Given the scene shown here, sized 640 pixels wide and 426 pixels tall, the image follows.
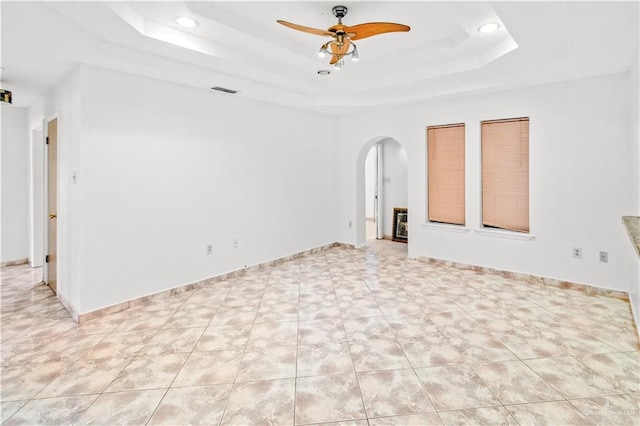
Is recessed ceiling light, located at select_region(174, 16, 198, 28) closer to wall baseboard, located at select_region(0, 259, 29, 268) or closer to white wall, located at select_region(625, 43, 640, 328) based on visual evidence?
white wall, located at select_region(625, 43, 640, 328)

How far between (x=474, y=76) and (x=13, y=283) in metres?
6.27

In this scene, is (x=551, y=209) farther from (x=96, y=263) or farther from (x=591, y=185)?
(x=96, y=263)

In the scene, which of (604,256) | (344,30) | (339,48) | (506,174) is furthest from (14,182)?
(604,256)

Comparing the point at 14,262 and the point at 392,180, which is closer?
the point at 14,262

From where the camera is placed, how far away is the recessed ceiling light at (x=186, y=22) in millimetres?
2791

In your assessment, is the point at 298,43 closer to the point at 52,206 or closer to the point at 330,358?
the point at 330,358

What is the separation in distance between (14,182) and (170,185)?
3170mm

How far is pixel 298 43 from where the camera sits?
3580 mm

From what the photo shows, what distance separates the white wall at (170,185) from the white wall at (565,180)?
7.74 feet

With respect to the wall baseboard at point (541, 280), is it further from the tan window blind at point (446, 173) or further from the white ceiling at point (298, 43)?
the white ceiling at point (298, 43)

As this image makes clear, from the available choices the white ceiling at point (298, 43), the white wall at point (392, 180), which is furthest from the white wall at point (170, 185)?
the white wall at point (392, 180)

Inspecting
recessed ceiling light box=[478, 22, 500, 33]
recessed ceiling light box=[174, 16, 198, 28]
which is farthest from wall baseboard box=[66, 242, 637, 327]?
recessed ceiling light box=[478, 22, 500, 33]

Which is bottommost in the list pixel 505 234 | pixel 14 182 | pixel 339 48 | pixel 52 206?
pixel 505 234

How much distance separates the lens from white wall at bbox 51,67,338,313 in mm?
3291
